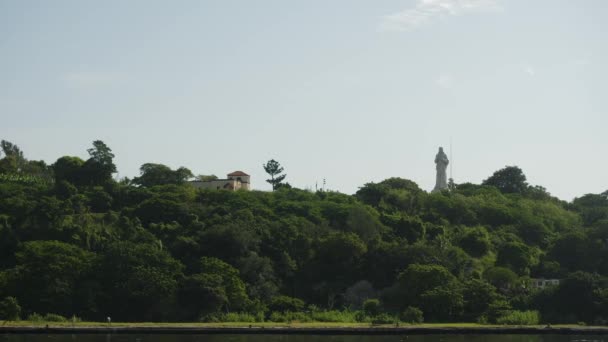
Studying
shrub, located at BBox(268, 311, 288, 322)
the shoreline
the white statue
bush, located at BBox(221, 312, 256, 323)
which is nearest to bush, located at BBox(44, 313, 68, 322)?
the shoreline

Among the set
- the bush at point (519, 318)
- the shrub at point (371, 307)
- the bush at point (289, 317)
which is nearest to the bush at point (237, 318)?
the bush at point (289, 317)

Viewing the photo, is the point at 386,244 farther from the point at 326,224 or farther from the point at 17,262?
the point at 17,262

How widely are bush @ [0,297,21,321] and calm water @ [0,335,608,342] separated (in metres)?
5.69

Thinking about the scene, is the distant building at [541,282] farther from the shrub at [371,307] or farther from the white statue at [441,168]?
the white statue at [441,168]

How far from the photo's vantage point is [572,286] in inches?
2463

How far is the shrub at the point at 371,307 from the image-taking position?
61.7 meters

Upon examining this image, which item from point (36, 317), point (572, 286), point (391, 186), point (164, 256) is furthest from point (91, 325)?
point (391, 186)

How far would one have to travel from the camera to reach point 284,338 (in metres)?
52.1

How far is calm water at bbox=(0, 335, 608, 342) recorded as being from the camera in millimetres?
49906

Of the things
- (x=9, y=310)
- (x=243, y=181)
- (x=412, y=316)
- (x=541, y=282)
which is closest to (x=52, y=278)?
(x=9, y=310)

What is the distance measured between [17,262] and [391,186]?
136 ft

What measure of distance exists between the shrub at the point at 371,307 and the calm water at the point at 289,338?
24.9 ft

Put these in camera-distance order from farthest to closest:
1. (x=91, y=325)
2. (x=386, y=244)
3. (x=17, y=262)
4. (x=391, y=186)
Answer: (x=391, y=186)
(x=386, y=244)
(x=17, y=262)
(x=91, y=325)

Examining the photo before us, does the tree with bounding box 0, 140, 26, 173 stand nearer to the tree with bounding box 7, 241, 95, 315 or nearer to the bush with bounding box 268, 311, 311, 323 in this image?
the tree with bounding box 7, 241, 95, 315
